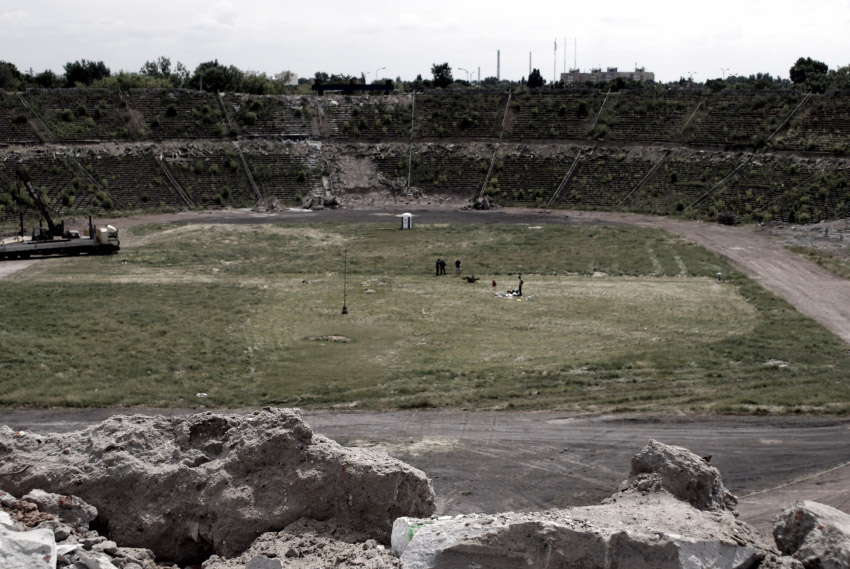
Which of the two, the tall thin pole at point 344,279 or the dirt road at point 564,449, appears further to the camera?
the tall thin pole at point 344,279

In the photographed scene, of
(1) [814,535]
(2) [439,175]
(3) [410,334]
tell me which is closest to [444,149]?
(2) [439,175]

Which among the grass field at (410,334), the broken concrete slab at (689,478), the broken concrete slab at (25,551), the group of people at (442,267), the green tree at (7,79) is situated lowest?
the grass field at (410,334)

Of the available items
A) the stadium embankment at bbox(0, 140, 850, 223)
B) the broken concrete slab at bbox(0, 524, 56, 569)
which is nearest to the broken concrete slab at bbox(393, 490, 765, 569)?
the broken concrete slab at bbox(0, 524, 56, 569)


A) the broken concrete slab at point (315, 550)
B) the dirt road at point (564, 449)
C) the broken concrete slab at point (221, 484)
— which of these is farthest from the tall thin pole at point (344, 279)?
the broken concrete slab at point (315, 550)

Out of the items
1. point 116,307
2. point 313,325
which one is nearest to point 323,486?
point 313,325

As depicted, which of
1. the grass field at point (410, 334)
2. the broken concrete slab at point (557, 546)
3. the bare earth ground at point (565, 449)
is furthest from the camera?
the grass field at point (410, 334)

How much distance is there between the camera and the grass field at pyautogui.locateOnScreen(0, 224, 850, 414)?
26.6 metres

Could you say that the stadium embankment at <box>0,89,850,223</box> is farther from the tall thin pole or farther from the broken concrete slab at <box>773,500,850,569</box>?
the broken concrete slab at <box>773,500,850,569</box>

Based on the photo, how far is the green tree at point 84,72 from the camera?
109 meters

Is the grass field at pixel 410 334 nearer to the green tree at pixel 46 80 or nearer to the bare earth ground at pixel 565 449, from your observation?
the bare earth ground at pixel 565 449

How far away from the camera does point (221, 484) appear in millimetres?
13680

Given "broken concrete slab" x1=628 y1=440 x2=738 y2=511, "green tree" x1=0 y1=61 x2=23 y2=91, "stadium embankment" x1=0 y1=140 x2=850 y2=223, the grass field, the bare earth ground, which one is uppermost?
"green tree" x1=0 y1=61 x2=23 y2=91

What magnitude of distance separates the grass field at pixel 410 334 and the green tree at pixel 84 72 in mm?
65313

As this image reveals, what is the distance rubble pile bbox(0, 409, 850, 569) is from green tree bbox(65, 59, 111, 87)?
101 metres
